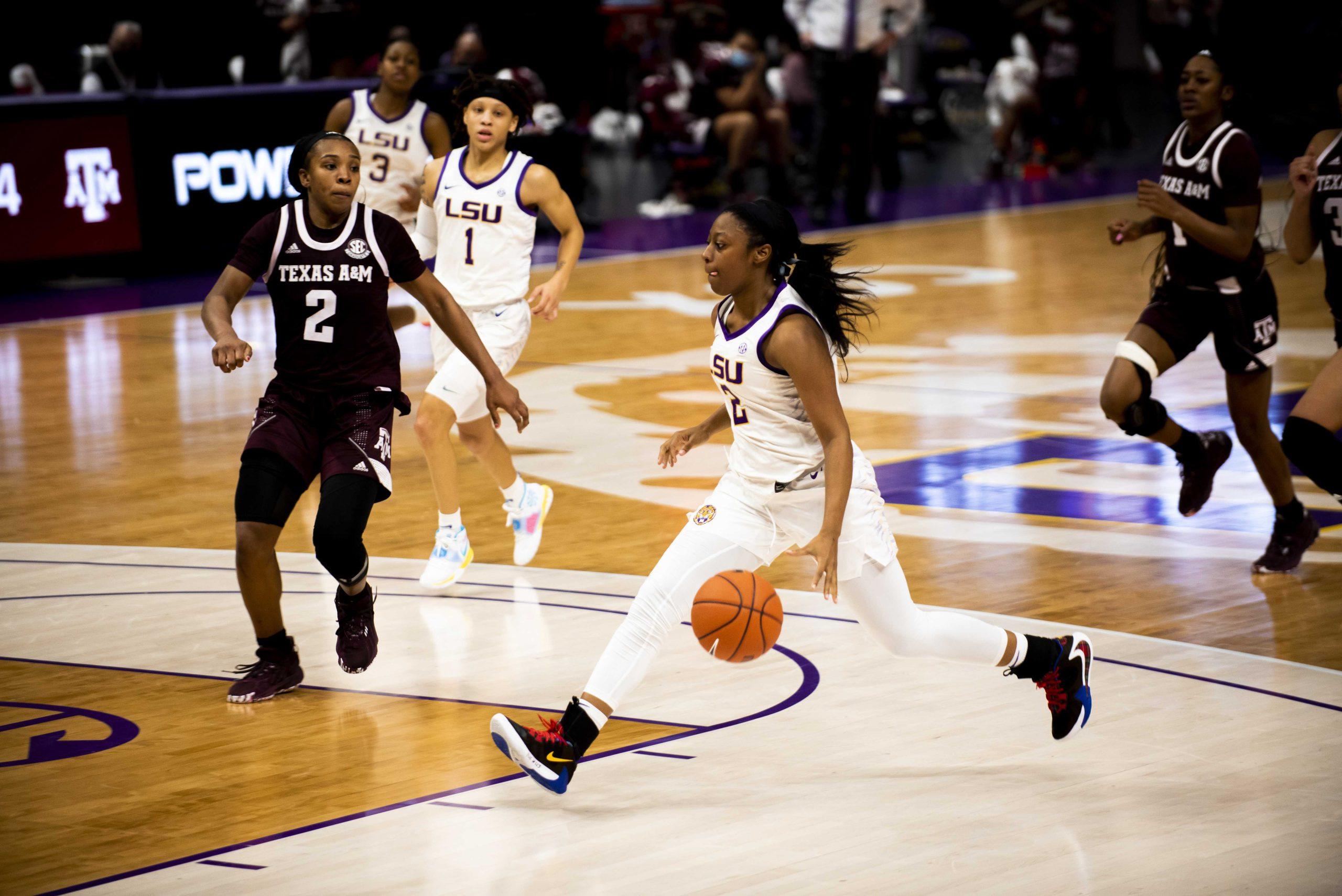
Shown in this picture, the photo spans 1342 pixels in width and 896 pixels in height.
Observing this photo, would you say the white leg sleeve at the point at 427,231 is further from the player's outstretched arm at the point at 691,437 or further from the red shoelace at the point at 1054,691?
the red shoelace at the point at 1054,691

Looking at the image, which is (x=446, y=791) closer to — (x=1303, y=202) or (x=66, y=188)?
(x=1303, y=202)

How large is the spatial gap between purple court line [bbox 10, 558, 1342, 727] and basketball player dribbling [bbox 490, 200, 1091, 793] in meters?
0.71

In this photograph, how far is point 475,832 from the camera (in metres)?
4.62

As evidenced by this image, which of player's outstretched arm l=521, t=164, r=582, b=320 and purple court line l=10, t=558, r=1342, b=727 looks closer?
purple court line l=10, t=558, r=1342, b=727

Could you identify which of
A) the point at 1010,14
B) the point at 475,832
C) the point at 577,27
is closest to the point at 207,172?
the point at 577,27

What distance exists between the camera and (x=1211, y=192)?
23.8 ft

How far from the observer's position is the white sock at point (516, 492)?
24.6ft

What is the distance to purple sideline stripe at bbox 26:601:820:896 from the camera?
14.4ft

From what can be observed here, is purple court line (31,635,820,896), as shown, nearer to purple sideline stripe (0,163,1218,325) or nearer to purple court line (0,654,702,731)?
purple court line (0,654,702,731)

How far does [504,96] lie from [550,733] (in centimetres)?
361

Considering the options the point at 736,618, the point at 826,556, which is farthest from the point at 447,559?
the point at 826,556

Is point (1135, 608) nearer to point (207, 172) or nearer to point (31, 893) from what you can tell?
point (31, 893)

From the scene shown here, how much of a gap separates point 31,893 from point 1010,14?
2878 cm

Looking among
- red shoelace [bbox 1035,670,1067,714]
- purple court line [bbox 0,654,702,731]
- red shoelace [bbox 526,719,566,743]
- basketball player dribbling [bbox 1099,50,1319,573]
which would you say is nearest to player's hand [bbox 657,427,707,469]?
purple court line [bbox 0,654,702,731]
